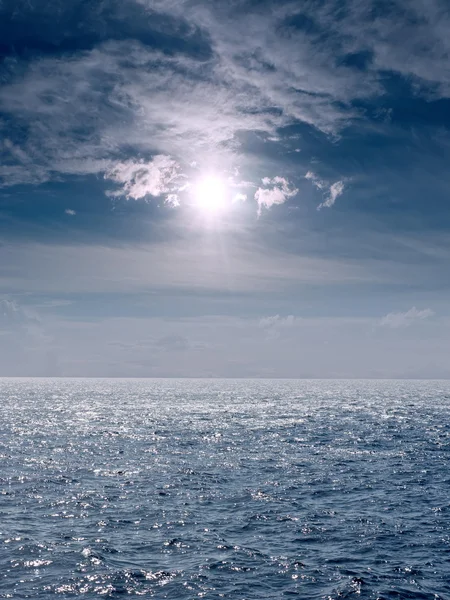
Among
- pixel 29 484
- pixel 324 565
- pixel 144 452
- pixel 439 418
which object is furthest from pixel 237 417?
pixel 324 565

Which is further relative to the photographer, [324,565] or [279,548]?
[279,548]

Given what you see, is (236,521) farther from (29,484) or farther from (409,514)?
(29,484)

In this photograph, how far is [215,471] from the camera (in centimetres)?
6269

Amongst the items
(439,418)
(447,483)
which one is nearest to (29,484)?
(447,483)

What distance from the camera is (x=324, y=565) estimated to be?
3384 cm

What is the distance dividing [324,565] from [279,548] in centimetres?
396

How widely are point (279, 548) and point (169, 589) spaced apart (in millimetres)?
9872

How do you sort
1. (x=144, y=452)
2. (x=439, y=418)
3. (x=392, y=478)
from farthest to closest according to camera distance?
(x=439, y=418), (x=144, y=452), (x=392, y=478)

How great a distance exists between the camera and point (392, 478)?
2333 inches

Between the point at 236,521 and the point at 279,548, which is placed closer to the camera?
the point at 279,548

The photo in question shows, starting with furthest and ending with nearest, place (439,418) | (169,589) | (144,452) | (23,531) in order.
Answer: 1. (439,418)
2. (144,452)
3. (23,531)
4. (169,589)

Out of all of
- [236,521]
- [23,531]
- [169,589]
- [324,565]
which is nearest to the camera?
[169,589]

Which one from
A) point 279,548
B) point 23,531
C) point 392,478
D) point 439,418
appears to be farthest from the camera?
point 439,418

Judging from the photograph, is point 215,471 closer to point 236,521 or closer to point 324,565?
point 236,521
